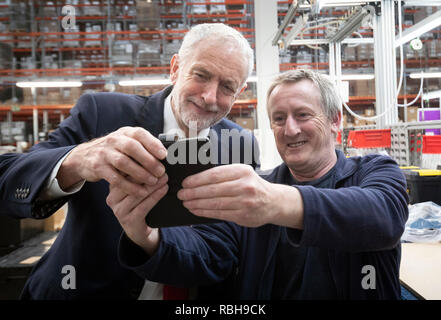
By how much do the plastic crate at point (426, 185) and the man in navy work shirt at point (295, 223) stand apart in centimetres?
119

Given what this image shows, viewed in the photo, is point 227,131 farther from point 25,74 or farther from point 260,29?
point 25,74

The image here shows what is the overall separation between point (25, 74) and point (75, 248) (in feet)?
28.0

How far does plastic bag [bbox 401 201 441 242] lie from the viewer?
1.59 m

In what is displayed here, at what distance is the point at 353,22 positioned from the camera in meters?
2.64

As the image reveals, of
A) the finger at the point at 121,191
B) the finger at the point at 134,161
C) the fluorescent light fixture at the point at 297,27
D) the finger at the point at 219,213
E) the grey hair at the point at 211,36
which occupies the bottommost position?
the finger at the point at 219,213

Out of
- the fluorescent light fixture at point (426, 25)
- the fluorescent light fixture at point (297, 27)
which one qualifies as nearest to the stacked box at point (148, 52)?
the fluorescent light fixture at point (297, 27)

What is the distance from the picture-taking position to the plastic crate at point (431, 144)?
2031 mm

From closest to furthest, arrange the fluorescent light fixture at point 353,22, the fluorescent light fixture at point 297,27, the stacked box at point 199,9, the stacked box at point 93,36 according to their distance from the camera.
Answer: the fluorescent light fixture at point 297,27 → the fluorescent light fixture at point 353,22 → the stacked box at point 199,9 → the stacked box at point 93,36

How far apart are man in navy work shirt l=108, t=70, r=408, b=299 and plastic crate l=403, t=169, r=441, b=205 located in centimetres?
119

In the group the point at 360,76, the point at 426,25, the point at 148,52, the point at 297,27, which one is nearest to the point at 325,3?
the point at 297,27

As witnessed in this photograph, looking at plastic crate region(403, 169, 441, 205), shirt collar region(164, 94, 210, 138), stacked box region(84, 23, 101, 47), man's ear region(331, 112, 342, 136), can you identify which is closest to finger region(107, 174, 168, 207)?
shirt collar region(164, 94, 210, 138)

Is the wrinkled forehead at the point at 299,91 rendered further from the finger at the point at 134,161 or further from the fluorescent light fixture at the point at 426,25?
the fluorescent light fixture at the point at 426,25

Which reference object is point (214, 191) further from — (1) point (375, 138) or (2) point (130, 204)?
(1) point (375, 138)

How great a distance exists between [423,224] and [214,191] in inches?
60.8
